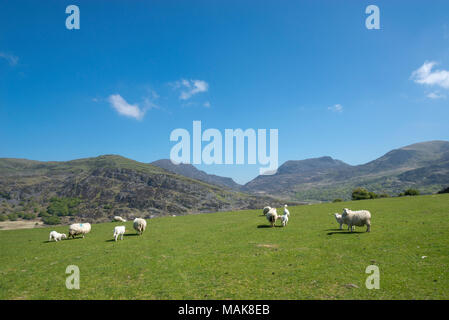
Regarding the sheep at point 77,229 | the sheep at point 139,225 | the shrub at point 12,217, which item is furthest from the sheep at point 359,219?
the shrub at point 12,217

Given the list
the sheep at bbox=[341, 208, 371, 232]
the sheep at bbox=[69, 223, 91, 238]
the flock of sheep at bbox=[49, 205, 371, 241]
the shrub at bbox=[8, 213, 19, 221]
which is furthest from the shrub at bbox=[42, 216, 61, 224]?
the sheep at bbox=[341, 208, 371, 232]

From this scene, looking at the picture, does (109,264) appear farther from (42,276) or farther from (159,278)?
(159,278)

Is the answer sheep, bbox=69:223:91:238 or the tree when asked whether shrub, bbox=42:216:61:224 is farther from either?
the tree

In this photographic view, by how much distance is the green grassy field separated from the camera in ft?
36.0

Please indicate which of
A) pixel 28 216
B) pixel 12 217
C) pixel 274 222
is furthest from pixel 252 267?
pixel 28 216

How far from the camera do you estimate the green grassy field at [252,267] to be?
36.0ft

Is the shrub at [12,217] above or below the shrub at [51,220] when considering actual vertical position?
above

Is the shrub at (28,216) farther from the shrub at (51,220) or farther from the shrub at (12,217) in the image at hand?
the shrub at (51,220)

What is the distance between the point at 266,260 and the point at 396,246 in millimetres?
9318

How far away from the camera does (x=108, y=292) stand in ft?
38.7

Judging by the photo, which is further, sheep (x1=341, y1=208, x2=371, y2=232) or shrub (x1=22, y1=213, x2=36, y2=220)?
shrub (x1=22, y1=213, x2=36, y2=220)

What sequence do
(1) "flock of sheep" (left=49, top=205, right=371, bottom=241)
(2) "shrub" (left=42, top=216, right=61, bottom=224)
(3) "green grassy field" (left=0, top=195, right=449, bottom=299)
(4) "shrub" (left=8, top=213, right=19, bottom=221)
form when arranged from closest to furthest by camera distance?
(3) "green grassy field" (left=0, top=195, right=449, bottom=299) → (1) "flock of sheep" (left=49, top=205, right=371, bottom=241) → (2) "shrub" (left=42, top=216, right=61, bottom=224) → (4) "shrub" (left=8, top=213, right=19, bottom=221)

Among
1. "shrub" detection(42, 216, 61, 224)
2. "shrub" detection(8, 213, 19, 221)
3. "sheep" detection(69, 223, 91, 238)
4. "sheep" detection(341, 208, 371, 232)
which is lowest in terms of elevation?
"shrub" detection(42, 216, 61, 224)
